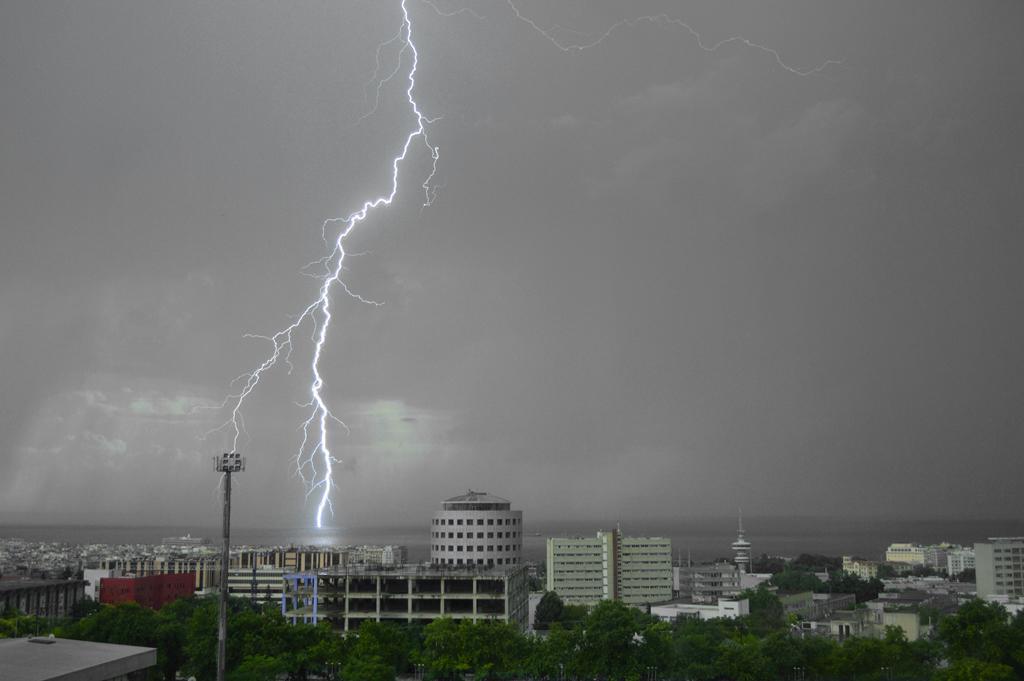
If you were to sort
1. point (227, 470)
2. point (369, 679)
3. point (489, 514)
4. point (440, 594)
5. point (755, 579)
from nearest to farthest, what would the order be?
point (227, 470)
point (369, 679)
point (440, 594)
point (489, 514)
point (755, 579)

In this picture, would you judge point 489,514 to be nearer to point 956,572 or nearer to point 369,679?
point 369,679

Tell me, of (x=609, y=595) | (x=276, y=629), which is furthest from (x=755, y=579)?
(x=276, y=629)

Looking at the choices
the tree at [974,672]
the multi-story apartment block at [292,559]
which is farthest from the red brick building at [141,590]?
the tree at [974,672]

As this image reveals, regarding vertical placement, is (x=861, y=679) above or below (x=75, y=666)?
below

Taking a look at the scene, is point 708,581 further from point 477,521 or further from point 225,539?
point 225,539

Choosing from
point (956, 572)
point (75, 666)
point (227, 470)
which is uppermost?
point (227, 470)

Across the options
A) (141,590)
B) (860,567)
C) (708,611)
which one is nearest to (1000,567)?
(708,611)

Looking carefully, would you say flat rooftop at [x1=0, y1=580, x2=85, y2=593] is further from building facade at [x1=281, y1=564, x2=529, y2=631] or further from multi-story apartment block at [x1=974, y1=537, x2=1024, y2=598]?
multi-story apartment block at [x1=974, y1=537, x2=1024, y2=598]
